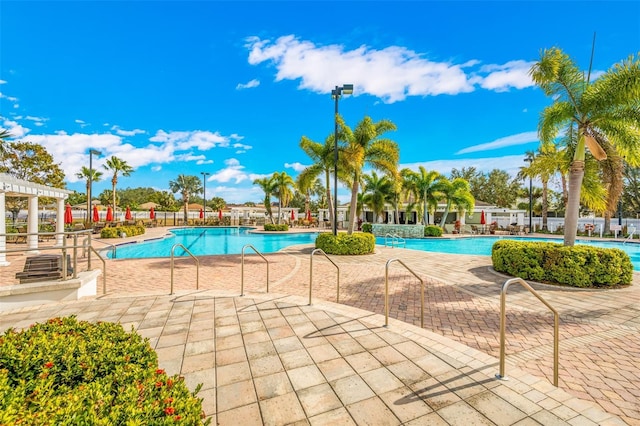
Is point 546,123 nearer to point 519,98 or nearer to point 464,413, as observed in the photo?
point 464,413

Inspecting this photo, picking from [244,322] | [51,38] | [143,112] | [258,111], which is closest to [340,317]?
[244,322]

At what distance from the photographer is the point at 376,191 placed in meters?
25.2

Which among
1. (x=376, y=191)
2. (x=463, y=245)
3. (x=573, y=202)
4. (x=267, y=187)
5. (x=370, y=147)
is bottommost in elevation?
(x=463, y=245)

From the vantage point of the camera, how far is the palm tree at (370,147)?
13.1m

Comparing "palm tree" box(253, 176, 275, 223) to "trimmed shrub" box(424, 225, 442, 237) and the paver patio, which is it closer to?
"trimmed shrub" box(424, 225, 442, 237)

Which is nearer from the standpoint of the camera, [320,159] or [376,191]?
[320,159]

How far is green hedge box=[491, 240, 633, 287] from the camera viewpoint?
22.6 ft

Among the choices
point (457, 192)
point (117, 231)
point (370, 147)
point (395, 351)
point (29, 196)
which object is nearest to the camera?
point (395, 351)

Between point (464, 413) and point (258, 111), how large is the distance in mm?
27537

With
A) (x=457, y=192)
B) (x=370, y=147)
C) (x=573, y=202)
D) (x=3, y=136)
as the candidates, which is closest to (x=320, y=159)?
(x=370, y=147)

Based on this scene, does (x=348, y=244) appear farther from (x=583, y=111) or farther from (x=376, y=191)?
(x=376, y=191)

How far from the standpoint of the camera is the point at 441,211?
31344 millimetres

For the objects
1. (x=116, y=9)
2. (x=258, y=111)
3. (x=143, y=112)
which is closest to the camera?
(x=116, y=9)

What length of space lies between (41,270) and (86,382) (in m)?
5.41
